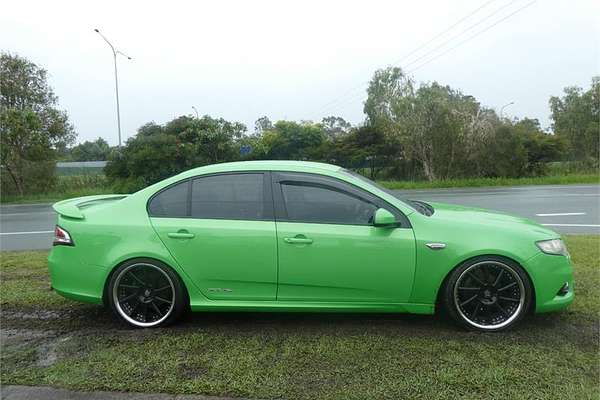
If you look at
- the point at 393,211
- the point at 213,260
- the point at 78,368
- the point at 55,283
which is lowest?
the point at 78,368

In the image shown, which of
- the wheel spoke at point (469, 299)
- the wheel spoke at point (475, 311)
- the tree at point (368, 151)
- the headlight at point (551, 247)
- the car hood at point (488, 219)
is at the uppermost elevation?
the tree at point (368, 151)

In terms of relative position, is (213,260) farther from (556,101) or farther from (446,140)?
(556,101)

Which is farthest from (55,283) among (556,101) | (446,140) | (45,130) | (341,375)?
(556,101)

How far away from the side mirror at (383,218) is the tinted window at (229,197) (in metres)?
0.95

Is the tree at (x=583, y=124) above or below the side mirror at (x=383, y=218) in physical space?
above

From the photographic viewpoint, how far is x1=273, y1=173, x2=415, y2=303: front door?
3490 mm

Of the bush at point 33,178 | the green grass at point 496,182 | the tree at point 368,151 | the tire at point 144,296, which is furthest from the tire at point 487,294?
the bush at point 33,178

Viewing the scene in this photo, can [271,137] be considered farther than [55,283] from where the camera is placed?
Yes

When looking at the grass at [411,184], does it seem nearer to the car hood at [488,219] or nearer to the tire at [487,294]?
the car hood at [488,219]

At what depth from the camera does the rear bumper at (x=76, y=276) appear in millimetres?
3734

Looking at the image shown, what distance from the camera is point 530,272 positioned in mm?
3471

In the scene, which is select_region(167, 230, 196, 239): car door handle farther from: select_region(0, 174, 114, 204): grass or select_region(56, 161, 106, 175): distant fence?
select_region(56, 161, 106, 175): distant fence

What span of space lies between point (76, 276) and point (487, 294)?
3484 millimetres

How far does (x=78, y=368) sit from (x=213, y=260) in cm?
122
